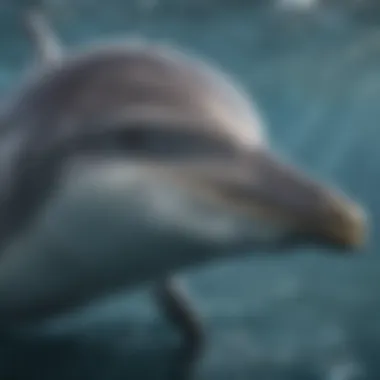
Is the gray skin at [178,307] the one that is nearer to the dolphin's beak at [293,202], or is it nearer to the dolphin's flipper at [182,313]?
the dolphin's flipper at [182,313]

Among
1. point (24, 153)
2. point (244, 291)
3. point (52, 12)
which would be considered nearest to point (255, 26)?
point (52, 12)

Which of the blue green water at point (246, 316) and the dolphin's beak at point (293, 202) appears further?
the blue green water at point (246, 316)

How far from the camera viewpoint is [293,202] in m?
1.74

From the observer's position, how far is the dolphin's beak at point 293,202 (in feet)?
5.70

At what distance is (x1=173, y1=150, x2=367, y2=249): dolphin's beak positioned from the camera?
1.74 m

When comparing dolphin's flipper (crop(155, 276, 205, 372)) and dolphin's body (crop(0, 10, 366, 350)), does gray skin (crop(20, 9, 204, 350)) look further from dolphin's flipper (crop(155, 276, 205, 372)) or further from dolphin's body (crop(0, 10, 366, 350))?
dolphin's body (crop(0, 10, 366, 350))

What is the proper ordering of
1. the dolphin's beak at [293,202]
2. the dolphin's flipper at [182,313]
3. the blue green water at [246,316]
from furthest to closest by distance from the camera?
1. the dolphin's flipper at [182,313]
2. the blue green water at [246,316]
3. the dolphin's beak at [293,202]

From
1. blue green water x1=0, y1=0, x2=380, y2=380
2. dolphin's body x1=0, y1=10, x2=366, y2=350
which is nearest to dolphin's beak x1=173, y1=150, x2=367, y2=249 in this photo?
dolphin's body x1=0, y1=10, x2=366, y2=350

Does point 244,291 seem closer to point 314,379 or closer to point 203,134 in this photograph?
point 314,379

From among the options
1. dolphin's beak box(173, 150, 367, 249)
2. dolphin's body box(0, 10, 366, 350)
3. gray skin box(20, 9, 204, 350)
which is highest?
gray skin box(20, 9, 204, 350)

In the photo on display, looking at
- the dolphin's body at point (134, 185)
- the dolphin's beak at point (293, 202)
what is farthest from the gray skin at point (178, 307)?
the dolphin's beak at point (293, 202)

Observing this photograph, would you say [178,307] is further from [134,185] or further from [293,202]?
[293,202]

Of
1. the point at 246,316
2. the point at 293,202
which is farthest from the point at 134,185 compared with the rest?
the point at 246,316

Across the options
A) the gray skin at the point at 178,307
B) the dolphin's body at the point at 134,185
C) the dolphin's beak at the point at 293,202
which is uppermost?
the gray skin at the point at 178,307
